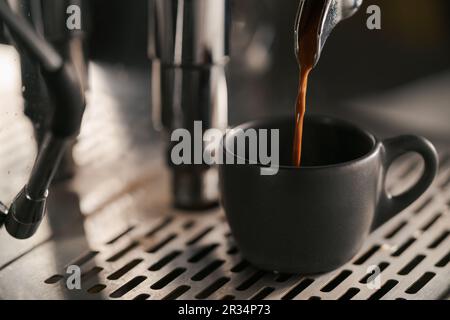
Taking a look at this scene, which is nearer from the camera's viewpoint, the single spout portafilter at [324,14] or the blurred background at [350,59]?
the single spout portafilter at [324,14]

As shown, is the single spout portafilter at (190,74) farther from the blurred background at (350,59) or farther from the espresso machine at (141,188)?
the blurred background at (350,59)

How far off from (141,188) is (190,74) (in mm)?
109

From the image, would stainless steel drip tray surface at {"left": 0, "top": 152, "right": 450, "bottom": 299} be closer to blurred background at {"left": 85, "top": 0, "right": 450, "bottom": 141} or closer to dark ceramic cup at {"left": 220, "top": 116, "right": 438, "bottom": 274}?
dark ceramic cup at {"left": 220, "top": 116, "right": 438, "bottom": 274}

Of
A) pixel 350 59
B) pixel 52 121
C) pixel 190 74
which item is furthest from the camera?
pixel 350 59

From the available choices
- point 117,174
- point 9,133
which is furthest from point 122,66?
point 9,133

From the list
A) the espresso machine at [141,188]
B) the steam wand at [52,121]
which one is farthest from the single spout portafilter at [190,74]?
the steam wand at [52,121]

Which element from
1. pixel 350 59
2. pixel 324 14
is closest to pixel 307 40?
pixel 324 14

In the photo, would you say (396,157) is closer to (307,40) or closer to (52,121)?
(307,40)

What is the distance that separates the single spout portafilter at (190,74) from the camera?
47cm

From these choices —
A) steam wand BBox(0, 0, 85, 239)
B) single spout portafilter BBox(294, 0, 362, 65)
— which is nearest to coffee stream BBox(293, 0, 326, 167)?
single spout portafilter BBox(294, 0, 362, 65)

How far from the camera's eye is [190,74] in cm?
49

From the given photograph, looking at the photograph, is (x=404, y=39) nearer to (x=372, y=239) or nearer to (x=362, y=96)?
(x=362, y=96)

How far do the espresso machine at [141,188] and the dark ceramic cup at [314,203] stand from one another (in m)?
0.02

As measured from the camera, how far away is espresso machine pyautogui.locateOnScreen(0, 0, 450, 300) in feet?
1.32
